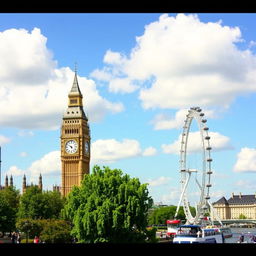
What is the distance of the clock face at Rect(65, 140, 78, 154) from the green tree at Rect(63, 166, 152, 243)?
205 feet

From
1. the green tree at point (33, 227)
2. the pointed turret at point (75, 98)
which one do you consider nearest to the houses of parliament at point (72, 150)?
the pointed turret at point (75, 98)

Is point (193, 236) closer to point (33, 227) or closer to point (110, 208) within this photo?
point (110, 208)

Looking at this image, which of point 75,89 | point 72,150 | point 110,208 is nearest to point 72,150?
point 72,150

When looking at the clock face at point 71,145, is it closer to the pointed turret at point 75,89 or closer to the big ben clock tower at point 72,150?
the big ben clock tower at point 72,150

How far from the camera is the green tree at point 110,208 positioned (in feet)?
143

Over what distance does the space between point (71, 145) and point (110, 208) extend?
6761cm

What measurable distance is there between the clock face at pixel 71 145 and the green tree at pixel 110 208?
205 ft

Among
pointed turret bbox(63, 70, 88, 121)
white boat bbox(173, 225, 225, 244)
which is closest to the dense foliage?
white boat bbox(173, 225, 225, 244)
